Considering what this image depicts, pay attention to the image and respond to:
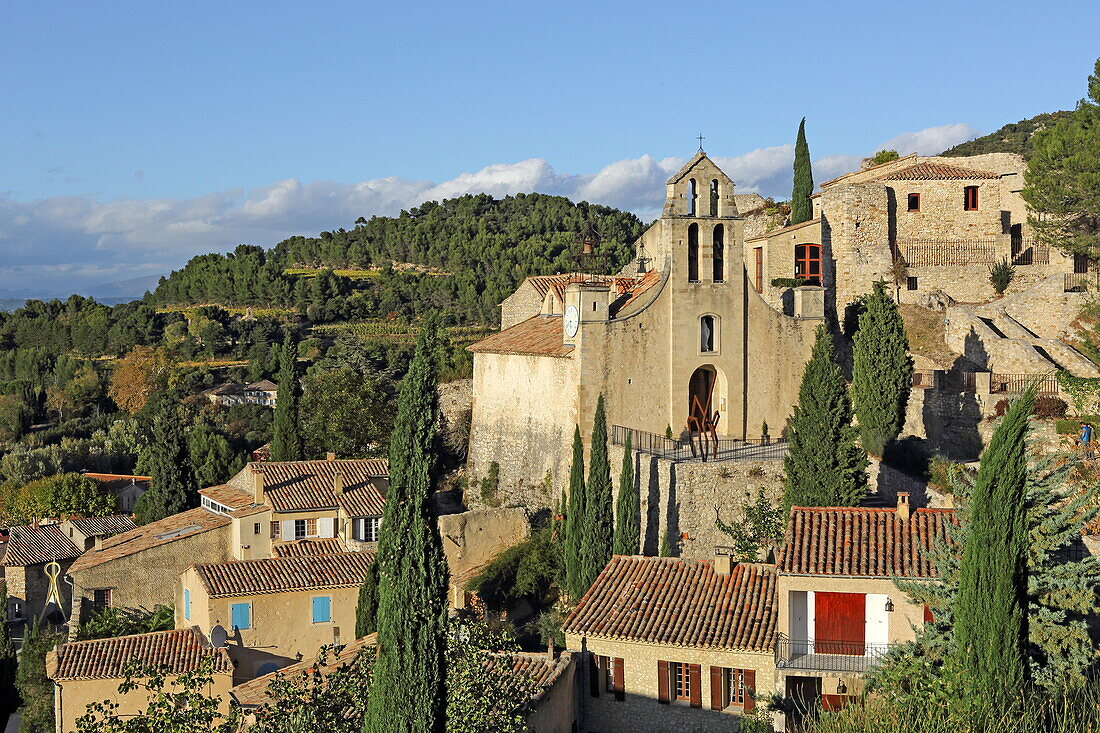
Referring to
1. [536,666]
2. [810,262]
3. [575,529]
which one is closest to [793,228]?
[810,262]

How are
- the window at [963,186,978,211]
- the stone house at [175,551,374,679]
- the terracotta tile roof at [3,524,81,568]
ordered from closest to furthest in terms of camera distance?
the stone house at [175,551,374,679] → the window at [963,186,978,211] → the terracotta tile roof at [3,524,81,568]

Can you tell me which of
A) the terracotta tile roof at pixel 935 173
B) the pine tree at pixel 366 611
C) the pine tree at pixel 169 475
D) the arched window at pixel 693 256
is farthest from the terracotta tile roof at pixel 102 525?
the terracotta tile roof at pixel 935 173

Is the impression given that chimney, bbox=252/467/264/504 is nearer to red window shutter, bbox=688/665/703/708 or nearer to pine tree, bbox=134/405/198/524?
pine tree, bbox=134/405/198/524

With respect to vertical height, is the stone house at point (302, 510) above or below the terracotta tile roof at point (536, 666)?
above

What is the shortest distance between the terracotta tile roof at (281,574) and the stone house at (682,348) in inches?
221

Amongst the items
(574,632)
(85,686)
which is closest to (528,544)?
(574,632)

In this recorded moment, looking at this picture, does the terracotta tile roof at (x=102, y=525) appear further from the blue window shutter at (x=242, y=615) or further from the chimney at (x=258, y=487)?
the blue window shutter at (x=242, y=615)

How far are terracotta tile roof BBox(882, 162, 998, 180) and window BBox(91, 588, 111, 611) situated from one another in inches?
1153

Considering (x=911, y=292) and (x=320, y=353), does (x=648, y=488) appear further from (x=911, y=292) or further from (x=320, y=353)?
(x=320, y=353)

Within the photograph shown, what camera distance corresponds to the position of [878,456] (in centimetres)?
2978

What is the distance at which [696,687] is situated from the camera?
2183 centimetres

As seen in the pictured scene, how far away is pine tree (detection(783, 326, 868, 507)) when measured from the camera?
1029 inches

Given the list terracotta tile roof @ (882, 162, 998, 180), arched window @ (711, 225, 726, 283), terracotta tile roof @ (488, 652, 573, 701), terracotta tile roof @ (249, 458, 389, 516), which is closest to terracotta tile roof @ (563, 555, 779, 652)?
terracotta tile roof @ (488, 652, 573, 701)

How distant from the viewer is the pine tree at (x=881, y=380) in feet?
98.1
